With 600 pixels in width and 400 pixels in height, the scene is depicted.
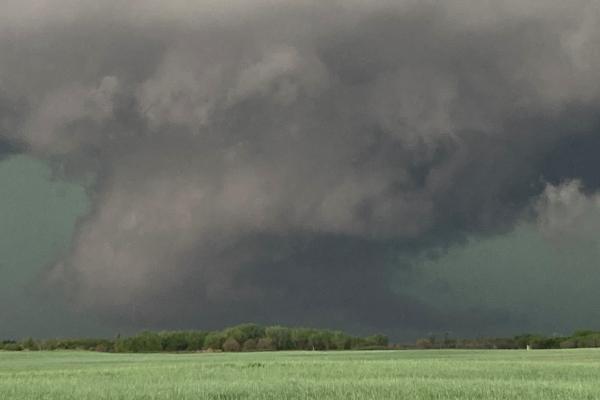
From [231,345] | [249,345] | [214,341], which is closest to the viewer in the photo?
[231,345]

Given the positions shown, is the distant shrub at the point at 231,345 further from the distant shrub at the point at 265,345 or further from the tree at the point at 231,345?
the distant shrub at the point at 265,345

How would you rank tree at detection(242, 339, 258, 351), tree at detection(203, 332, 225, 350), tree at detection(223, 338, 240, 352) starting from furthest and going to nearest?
1. tree at detection(203, 332, 225, 350)
2. tree at detection(242, 339, 258, 351)
3. tree at detection(223, 338, 240, 352)

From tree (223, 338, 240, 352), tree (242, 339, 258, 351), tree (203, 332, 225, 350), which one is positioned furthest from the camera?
tree (203, 332, 225, 350)

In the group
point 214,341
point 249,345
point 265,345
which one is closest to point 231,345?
point 249,345

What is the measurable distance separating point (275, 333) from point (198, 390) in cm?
10811

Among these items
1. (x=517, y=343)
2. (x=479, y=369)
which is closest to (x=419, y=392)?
(x=479, y=369)

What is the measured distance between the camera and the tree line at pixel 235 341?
420 feet

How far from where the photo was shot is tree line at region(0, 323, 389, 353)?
128 meters

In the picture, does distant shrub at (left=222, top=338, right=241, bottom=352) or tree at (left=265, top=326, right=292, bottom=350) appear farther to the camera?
tree at (left=265, top=326, right=292, bottom=350)

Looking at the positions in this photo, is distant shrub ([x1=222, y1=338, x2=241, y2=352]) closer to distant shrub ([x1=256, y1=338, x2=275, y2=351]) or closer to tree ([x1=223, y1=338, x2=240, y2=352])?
tree ([x1=223, y1=338, x2=240, y2=352])

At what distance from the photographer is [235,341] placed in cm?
12950

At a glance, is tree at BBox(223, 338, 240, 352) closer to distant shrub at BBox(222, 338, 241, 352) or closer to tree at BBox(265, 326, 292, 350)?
distant shrub at BBox(222, 338, 241, 352)

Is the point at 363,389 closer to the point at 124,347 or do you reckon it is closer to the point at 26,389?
the point at 26,389

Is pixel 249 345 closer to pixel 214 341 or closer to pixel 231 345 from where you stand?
pixel 231 345
